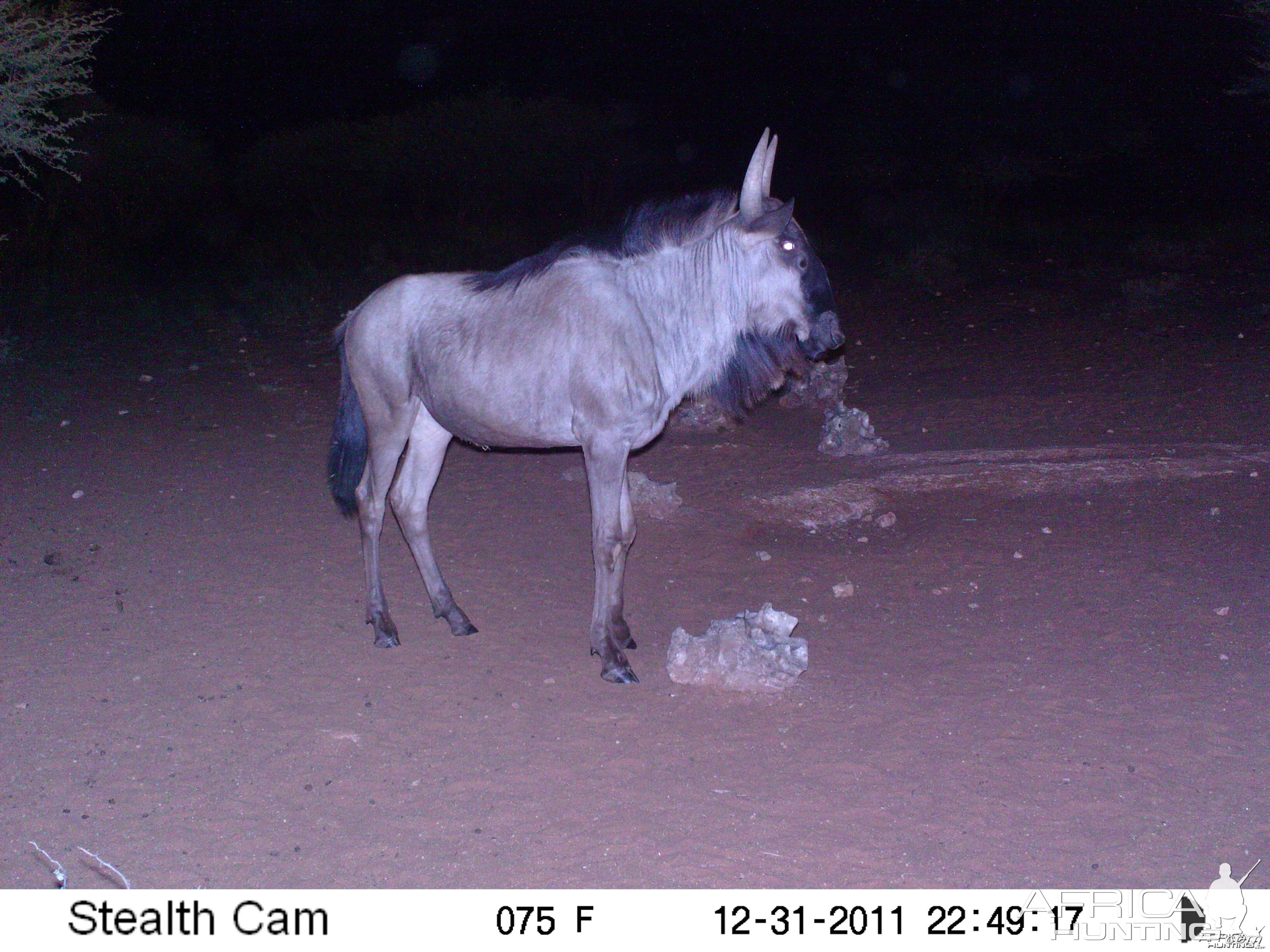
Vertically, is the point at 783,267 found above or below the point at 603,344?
above

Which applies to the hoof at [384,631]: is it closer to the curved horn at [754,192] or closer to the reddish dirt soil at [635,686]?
the reddish dirt soil at [635,686]

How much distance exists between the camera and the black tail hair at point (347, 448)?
19.8 feet

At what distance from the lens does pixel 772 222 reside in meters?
5.29

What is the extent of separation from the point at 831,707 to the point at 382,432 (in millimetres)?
2759

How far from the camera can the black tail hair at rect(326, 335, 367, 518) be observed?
238 inches

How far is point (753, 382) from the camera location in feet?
18.9

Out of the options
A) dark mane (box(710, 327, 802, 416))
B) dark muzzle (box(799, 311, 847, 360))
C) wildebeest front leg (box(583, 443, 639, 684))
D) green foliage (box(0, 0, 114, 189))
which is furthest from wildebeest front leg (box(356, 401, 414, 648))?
green foliage (box(0, 0, 114, 189))

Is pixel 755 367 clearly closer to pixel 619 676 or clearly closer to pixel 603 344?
pixel 603 344

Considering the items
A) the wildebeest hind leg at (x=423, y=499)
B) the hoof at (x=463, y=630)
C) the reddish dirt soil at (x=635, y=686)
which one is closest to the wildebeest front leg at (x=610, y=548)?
the reddish dirt soil at (x=635, y=686)

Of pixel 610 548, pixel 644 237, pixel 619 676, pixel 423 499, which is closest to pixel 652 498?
pixel 423 499

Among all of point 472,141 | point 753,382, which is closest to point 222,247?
point 472,141

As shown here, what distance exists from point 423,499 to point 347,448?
1.72 ft

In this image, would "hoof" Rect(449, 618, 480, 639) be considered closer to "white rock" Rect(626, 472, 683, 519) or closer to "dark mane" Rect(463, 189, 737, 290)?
"dark mane" Rect(463, 189, 737, 290)

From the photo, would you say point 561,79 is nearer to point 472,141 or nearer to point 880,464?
point 472,141
